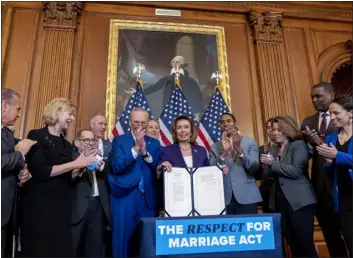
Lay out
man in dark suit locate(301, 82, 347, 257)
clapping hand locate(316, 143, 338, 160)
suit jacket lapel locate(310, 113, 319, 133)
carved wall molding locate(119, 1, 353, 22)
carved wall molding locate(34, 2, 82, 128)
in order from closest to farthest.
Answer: clapping hand locate(316, 143, 338, 160) < man in dark suit locate(301, 82, 347, 257) < suit jacket lapel locate(310, 113, 319, 133) < carved wall molding locate(34, 2, 82, 128) < carved wall molding locate(119, 1, 353, 22)

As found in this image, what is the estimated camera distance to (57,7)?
566 centimetres

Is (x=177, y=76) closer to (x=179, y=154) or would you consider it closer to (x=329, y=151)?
(x=179, y=154)

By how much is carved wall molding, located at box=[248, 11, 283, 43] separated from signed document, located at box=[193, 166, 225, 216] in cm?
403

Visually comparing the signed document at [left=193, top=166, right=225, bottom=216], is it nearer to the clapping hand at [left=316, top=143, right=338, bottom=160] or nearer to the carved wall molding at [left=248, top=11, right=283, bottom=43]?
the clapping hand at [left=316, top=143, right=338, bottom=160]

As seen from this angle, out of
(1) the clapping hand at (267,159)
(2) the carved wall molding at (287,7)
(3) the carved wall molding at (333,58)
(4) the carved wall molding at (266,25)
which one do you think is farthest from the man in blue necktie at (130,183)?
(3) the carved wall molding at (333,58)

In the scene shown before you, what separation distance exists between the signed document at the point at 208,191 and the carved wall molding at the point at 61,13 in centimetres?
400

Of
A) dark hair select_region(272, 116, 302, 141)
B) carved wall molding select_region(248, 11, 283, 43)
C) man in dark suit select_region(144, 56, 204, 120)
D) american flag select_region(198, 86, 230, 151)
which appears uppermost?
carved wall molding select_region(248, 11, 283, 43)

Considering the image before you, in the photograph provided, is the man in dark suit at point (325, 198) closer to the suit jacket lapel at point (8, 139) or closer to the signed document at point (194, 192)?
the signed document at point (194, 192)

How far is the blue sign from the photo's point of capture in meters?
2.13

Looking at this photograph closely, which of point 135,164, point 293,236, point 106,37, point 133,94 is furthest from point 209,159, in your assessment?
point 106,37

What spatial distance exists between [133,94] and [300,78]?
2.83 meters

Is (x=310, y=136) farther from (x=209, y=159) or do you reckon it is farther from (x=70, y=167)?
(x=70, y=167)

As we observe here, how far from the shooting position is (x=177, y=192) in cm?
252

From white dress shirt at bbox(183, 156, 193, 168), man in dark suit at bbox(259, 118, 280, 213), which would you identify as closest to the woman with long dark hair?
man in dark suit at bbox(259, 118, 280, 213)
